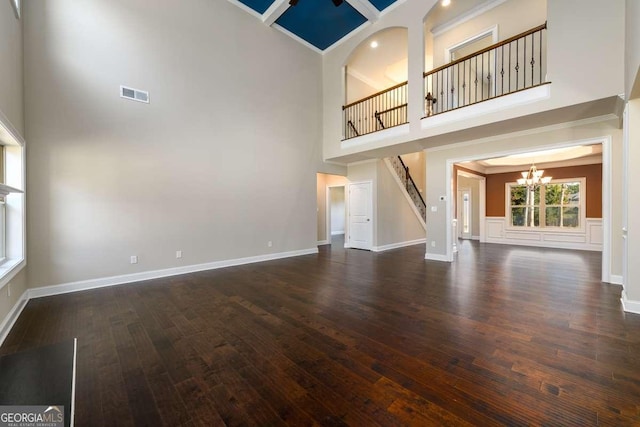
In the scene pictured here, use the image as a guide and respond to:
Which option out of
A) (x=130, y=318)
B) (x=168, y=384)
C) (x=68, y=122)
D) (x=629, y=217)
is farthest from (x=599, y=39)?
(x=68, y=122)

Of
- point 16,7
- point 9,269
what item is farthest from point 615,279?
point 16,7

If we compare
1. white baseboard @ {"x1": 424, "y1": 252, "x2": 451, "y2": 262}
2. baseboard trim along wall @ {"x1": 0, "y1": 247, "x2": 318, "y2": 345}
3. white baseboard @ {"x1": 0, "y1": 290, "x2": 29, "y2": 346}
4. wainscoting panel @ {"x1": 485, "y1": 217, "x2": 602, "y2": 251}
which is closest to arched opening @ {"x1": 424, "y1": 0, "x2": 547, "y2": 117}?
white baseboard @ {"x1": 424, "y1": 252, "x2": 451, "y2": 262}

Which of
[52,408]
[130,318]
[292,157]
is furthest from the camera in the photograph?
[292,157]

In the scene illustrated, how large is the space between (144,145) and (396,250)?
6718mm

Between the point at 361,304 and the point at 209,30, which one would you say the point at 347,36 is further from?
the point at 361,304

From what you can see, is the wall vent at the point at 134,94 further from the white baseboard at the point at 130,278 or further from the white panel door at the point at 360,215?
the white panel door at the point at 360,215

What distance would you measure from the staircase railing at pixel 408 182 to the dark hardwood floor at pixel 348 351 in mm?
5148

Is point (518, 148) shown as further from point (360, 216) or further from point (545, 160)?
point (360, 216)

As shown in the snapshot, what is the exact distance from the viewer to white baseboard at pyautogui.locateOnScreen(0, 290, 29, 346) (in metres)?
2.56

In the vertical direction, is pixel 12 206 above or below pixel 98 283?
above

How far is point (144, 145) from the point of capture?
457 cm

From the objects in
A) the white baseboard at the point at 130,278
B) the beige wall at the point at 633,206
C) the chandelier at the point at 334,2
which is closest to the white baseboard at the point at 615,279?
the beige wall at the point at 633,206

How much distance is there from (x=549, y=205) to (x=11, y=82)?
41.0 ft

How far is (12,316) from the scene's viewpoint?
2918 millimetres
